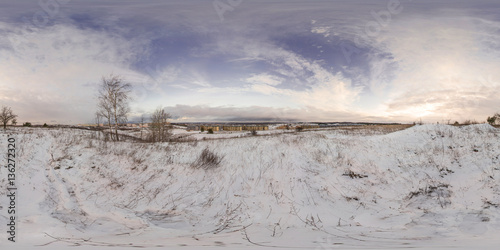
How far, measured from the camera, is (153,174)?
34.9 feet

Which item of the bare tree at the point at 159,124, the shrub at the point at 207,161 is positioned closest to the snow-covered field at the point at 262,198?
the shrub at the point at 207,161

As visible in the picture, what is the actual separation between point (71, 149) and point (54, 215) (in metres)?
8.39

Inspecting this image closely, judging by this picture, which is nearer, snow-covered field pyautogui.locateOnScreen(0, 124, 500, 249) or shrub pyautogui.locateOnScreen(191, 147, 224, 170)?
snow-covered field pyautogui.locateOnScreen(0, 124, 500, 249)

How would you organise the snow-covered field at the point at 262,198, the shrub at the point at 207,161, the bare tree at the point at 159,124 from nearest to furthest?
the snow-covered field at the point at 262,198 < the shrub at the point at 207,161 < the bare tree at the point at 159,124

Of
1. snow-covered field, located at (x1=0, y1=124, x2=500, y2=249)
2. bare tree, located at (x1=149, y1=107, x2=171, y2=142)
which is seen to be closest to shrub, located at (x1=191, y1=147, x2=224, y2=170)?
snow-covered field, located at (x1=0, y1=124, x2=500, y2=249)

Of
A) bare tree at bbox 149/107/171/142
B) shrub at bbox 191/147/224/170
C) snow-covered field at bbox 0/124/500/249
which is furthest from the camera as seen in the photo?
bare tree at bbox 149/107/171/142

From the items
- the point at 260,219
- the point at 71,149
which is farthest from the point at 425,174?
the point at 71,149

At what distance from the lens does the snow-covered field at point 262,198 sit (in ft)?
19.0

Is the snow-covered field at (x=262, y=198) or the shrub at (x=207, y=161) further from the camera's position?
the shrub at (x=207, y=161)

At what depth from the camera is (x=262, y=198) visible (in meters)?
8.92

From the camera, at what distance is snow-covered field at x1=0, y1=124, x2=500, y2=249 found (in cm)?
578

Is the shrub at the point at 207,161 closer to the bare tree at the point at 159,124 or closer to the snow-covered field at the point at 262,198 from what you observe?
the snow-covered field at the point at 262,198

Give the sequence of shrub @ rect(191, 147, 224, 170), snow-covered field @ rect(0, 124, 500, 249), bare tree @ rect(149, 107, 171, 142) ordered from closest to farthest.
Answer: snow-covered field @ rect(0, 124, 500, 249) → shrub @ rect(191, 147, 224, 170) → bare tree @ rect(149, 107, 171, 142)

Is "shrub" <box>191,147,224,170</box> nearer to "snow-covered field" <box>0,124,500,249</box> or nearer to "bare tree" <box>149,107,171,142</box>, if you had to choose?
"snow-covered field" <box>0,124,500,249</box>
